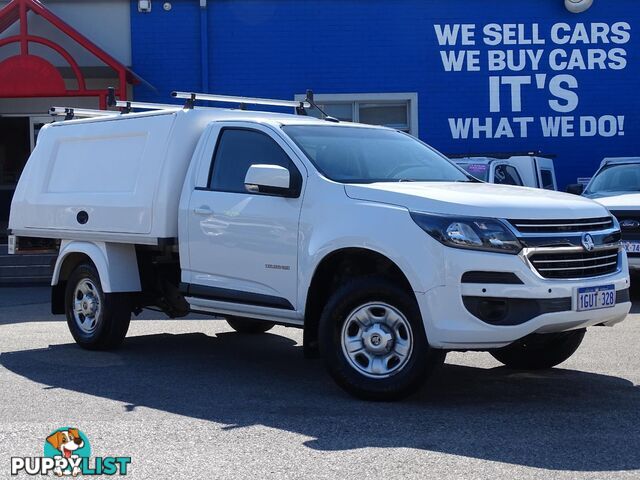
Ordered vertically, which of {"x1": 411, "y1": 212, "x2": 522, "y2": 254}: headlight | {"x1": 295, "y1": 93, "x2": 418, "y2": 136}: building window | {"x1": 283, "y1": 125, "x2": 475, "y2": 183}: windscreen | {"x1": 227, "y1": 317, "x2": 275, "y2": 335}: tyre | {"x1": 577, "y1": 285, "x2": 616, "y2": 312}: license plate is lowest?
{"x1": 227, "y1": 317, "x2": 275, "y2": 335}: tyre

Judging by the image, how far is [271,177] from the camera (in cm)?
717

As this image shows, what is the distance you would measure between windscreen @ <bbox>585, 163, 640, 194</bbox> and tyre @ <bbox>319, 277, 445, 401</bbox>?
7.33 m

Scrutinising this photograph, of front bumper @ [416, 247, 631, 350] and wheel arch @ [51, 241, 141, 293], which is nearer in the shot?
front bumper @ [416, 247, 631, 350]

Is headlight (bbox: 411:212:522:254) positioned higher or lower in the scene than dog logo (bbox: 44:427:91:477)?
higher

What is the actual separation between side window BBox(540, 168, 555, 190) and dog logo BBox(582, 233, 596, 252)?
9.55m

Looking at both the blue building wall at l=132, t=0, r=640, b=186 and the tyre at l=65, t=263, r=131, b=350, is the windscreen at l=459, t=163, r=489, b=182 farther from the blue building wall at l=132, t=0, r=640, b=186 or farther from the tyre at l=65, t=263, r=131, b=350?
the tyre at l=65, t=263, r=131, b=350

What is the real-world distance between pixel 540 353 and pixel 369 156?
203 cm

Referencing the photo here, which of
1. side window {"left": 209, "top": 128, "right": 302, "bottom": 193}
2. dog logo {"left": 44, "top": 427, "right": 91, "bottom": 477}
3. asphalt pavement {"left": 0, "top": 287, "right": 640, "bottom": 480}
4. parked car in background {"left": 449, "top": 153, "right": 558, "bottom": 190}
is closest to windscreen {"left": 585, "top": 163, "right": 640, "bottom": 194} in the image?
parked car in background {"left": 449, "top": 153, "right": 558, "bottom": 190}

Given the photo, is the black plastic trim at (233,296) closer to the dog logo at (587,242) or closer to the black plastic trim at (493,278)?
the black plastic trim at (493,278)

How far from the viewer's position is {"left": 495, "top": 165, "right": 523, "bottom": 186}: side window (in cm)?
1432

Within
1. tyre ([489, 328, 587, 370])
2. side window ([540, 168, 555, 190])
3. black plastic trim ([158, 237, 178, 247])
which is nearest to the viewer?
tyre ([489, 328, 587, 370])

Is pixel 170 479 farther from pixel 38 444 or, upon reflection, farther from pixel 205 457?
pixel 38 444

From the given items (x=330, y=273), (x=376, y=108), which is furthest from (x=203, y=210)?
(x=376, y=108)

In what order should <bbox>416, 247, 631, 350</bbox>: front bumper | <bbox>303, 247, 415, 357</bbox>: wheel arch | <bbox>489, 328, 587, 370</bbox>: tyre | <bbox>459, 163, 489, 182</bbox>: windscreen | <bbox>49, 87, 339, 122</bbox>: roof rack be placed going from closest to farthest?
<bbox>416, 247, 631, 350</bbox>: front bumper < <bbox>303, 247, 415, 357</bbox>: wheel arch < <bbox>489, 328, 587, 370</bbox>: tyre < <bbox>49, 87, 339, 122</bbox>: roof rack < <bbox>459, 163, 489, 182</bbox>: windscreen
